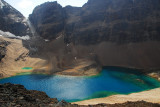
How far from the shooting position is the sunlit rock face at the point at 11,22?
10424 cm

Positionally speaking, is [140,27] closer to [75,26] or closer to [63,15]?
[75,26]

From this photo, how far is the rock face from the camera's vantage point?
70.4 metres

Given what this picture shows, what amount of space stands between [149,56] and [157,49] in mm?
5988

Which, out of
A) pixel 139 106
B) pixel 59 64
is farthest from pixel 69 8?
pixel 139 106

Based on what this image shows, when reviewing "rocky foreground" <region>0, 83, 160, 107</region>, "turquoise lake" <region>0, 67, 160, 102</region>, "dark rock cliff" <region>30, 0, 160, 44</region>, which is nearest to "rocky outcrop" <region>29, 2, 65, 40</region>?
"dark rock cliff" <region>30, 0, 160, 44</region>

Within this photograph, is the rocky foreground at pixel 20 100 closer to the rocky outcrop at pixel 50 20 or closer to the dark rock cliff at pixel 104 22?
the dark rock cliff at pixel 104 22

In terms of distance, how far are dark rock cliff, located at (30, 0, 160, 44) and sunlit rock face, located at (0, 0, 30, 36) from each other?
57.2 ft

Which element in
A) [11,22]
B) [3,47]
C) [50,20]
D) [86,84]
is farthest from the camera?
[11,22]

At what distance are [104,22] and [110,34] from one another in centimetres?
926

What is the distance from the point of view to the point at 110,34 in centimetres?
7956

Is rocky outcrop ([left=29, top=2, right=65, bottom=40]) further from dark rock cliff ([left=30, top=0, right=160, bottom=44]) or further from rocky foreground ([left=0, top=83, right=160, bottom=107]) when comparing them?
rocky foreground ([left=0, top=83, right=160, bottom=107])

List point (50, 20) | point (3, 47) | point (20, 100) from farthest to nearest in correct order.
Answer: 1. point (50, 20)
2. point (3, 47)
3. point (20, 100)

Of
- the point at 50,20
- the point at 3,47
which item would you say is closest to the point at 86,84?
the point at 3,47

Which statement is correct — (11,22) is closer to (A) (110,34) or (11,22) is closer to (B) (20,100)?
(A) (110,34)
